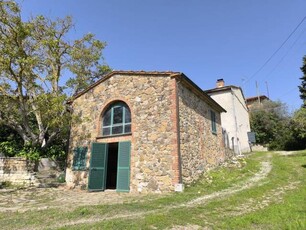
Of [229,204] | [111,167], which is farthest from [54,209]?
[111,167]

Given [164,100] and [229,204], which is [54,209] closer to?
[229,204]

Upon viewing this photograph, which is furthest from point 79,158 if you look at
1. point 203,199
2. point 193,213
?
point 193,213

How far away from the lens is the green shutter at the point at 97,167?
37.6ft

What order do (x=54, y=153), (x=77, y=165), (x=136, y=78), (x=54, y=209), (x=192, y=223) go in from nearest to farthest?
(x=192, y=223) < (x=54, y=209) < (x=136, y=78) < (x=77, y=165) < (x=54, y=153)

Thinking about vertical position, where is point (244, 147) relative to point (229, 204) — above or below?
above

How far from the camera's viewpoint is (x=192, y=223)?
5.69 meters

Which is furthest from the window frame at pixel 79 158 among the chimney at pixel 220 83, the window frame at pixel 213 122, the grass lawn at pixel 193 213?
the chimney at pixel 220 83

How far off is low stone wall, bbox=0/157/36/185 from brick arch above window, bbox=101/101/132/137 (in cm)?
443

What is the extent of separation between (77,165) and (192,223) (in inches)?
341

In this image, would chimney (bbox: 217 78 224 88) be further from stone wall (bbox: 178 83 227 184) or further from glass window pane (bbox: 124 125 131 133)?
glass window pane (bbox: 124 125 131 133)

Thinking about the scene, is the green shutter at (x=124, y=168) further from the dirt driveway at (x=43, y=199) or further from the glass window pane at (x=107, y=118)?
the glass window pane at (x=107, y=118)

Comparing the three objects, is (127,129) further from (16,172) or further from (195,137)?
(16,172)

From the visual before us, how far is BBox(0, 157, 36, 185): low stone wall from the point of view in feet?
40.0

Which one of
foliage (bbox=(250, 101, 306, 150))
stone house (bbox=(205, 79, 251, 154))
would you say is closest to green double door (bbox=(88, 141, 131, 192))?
stone house (bbox=(205, 79, 251, 154))
